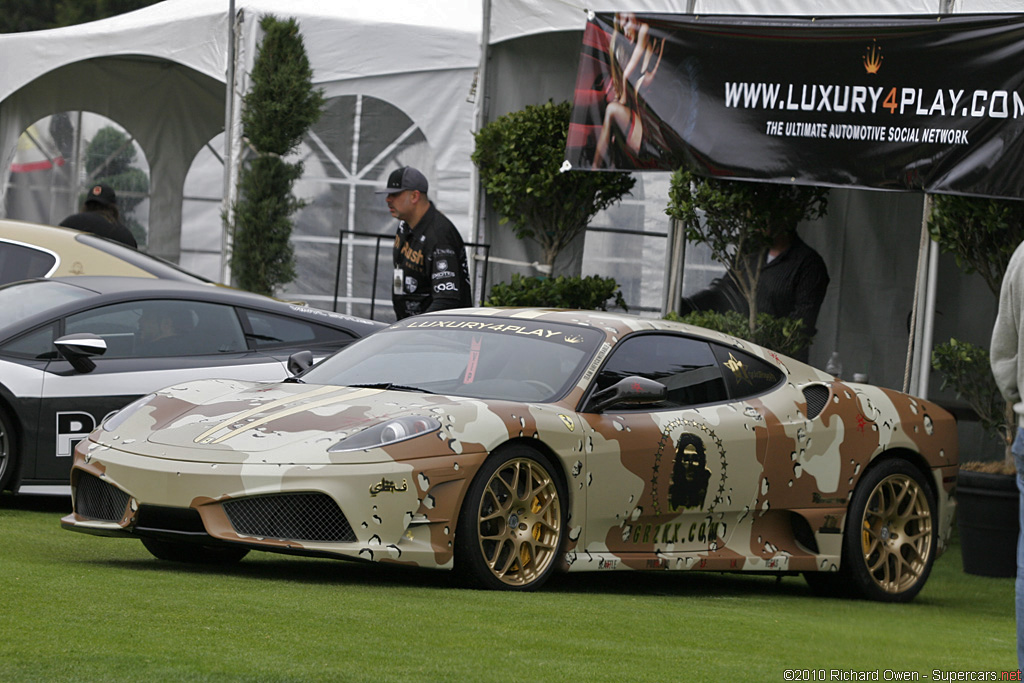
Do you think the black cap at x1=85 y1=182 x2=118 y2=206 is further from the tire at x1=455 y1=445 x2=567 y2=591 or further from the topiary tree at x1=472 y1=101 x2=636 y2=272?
the tire at x1=455 y1=445 x2=567 y2=591

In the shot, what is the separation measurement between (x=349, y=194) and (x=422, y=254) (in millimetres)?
9086

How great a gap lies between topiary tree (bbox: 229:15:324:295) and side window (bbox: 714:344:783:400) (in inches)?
376

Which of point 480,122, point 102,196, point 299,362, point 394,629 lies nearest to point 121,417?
point 299,362

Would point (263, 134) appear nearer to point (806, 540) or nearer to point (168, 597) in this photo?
point (806, 540)

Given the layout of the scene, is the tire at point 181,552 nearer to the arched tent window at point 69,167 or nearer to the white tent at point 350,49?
the white tent at point 350,49

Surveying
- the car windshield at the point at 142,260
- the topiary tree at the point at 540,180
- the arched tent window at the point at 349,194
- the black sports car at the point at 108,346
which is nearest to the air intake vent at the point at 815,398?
the black sports car at the point at 108,346

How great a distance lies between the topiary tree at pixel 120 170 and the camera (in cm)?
2389

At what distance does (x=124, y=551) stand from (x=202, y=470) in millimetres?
1224

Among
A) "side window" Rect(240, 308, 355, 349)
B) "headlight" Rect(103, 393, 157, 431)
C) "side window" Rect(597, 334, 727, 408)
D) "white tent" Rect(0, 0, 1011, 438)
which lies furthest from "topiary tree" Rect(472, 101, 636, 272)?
"headlight" Rect(103, 393, 157, 431)

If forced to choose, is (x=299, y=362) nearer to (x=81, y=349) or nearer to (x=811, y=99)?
(x=81, y=349)

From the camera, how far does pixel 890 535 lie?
7.45 metres

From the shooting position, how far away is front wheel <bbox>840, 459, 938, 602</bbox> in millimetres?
7238

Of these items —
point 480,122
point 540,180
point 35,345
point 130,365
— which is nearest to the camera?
point 35,345

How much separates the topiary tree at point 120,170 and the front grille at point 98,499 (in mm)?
18240
